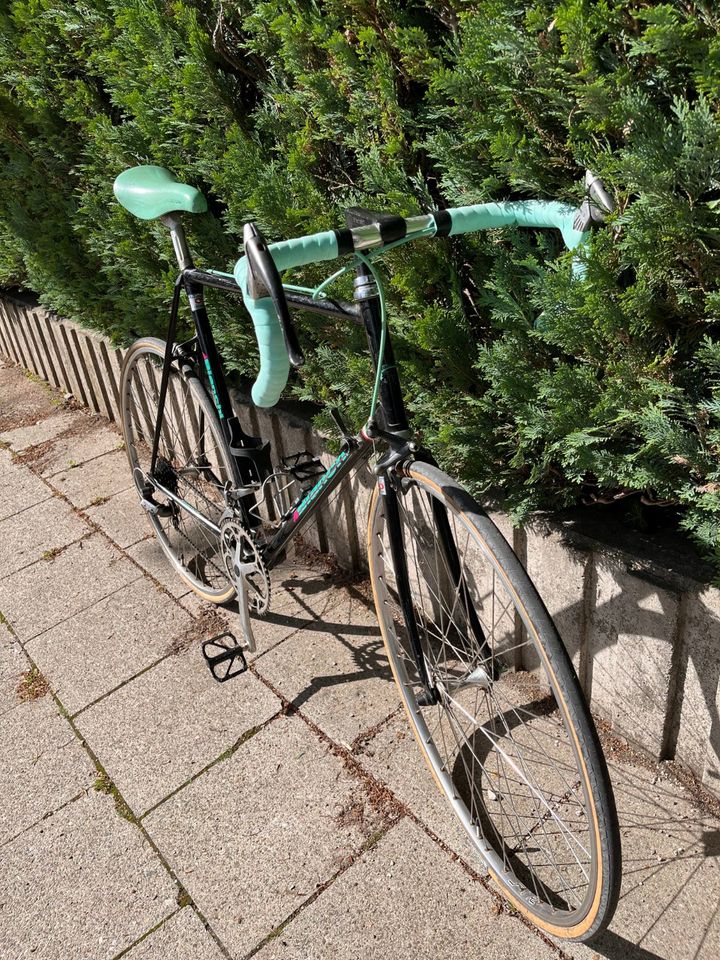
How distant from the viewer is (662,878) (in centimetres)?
207

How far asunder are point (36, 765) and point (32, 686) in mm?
442

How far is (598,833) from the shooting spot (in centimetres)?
168

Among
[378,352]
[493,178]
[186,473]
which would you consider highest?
[493,178]

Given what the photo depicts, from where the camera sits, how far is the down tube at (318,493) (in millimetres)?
2227

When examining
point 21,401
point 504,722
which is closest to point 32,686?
point 504,722

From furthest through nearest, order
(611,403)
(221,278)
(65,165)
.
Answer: (65,165)
(221,278)
(611,403)

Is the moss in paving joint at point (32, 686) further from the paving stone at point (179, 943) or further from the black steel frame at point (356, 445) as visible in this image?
the paving stone at point (179, 943)

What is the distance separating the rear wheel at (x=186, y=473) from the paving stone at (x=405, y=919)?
1.36 meters

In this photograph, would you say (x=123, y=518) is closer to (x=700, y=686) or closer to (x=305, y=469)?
(x=305, y=469)

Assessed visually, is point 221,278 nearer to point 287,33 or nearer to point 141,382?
point 287,33

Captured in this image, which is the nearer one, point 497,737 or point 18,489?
point 497,737

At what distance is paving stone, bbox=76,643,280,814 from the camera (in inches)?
104

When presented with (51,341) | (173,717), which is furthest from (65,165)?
(173,717)

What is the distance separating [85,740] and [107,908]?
0.71 meters
